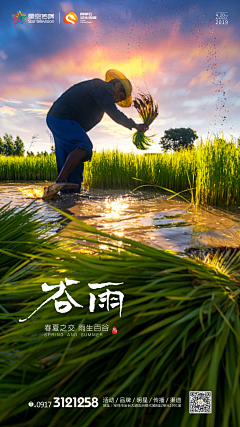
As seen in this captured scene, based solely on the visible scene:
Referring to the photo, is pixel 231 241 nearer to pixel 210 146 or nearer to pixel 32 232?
pixel 32 232

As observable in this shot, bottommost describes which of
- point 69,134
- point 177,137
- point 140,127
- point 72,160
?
point 72,160

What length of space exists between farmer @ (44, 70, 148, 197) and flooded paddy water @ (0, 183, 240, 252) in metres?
0.84

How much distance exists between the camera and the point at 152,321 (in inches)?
26.0

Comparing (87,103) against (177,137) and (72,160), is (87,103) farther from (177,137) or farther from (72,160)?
(177,137)

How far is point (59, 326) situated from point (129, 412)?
24cm

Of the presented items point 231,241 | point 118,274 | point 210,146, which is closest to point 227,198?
point 210,146

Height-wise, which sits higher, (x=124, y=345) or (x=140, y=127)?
(x=140, y=127)

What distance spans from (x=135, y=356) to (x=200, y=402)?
0.16m

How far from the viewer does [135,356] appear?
0.62 meters

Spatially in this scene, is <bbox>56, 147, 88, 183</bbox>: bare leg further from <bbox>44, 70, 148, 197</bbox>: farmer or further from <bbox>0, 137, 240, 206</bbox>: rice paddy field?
<bbox>0, 137, 240, 206</bbox>: rice paddy field

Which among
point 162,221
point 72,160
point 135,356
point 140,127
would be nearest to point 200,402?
point 135,356

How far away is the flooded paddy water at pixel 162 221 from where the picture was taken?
6.84 feet

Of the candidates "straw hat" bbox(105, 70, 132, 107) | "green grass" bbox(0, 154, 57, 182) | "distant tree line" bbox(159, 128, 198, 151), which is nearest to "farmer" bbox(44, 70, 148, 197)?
"straw hat" bbox(105, 70, 132, 107)

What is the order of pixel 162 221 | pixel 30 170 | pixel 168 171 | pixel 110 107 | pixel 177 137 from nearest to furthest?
pixel 162 221 < pixel 110 107 < pixel 168 171 < pixel 30 170 < pixel 177 137
